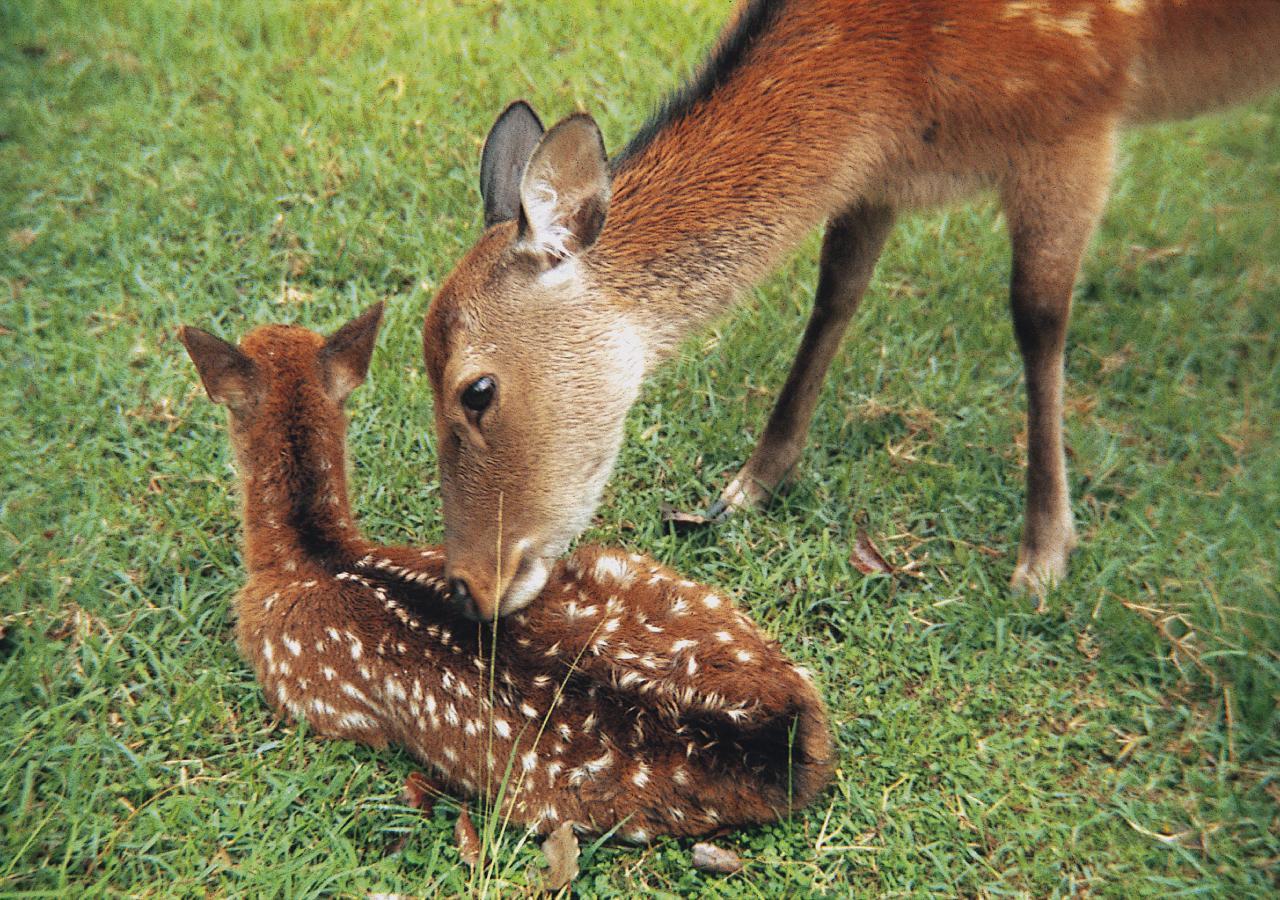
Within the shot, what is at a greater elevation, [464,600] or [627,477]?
[464,600]

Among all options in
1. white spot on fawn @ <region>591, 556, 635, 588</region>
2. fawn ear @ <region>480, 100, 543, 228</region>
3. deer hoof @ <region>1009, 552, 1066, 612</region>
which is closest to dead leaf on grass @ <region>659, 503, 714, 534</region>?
white spot on fawn @ <region>591, 556, 635, 588</region>

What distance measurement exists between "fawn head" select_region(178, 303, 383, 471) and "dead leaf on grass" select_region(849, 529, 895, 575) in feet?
5.75

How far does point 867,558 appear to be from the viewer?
13.1 ft

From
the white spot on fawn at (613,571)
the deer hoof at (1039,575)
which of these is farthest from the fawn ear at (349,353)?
the deer hoof at (1039,575)

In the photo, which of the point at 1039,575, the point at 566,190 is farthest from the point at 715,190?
the point at 1039,575

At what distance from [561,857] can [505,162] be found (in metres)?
1.99

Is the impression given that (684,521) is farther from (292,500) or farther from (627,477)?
(292,500)

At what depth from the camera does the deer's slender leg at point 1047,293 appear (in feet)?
11.6

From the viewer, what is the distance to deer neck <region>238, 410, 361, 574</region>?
11.3 feet

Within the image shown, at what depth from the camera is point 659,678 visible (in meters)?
2.96

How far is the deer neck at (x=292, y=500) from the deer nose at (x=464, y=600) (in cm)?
44

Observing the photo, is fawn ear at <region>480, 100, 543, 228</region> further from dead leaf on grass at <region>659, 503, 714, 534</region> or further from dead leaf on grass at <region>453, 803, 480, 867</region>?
dead leaf on grass at <region>453, 803, 480, 867</region>

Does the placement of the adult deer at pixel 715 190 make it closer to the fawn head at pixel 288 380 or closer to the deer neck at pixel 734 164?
the deer neck at pixel 734 164

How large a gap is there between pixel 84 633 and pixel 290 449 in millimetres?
839
